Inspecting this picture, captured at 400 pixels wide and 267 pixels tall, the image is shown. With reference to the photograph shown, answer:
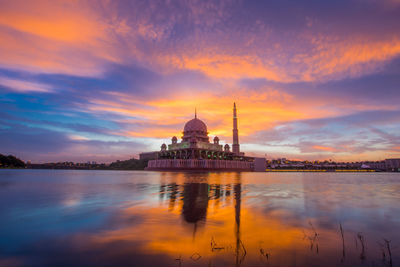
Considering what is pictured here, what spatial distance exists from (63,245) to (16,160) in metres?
219

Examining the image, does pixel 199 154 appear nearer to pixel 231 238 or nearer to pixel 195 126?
pixel 195 126

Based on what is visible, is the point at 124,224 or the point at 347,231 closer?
the point at 347,231

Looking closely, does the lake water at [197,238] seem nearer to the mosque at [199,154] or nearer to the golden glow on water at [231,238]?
the golden glow on water at [231,238]

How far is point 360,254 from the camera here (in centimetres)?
616

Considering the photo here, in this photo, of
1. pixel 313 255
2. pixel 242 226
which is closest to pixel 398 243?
pixel 313 255

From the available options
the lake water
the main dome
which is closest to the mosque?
the main dome

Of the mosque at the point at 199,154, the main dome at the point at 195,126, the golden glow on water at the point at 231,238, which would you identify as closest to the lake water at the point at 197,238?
the golden glow on water at the point at 231,238

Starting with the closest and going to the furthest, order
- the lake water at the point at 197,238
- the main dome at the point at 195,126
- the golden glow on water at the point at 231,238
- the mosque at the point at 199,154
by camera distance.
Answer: the lake water at the point at 197,238 < the golden glow on water at the point at 231,238 < the mosque at the point at 199,154 < the main dome at the point at 195,126

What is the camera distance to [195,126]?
156m

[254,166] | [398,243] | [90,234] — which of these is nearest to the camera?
[398,243]

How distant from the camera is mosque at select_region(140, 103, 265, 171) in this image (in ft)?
443

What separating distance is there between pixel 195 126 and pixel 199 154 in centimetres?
2218

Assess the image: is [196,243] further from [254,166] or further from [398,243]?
[254,166]

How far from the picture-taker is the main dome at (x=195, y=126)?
156125 mm
